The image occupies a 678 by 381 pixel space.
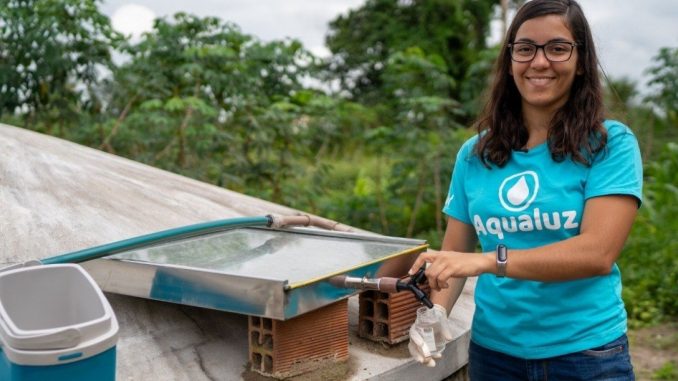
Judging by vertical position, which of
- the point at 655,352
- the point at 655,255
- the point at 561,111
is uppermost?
the point at 561,111

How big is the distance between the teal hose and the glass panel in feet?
0.09

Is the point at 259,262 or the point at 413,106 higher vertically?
the point at 413,106

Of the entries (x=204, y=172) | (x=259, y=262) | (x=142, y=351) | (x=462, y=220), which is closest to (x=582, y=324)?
(x=462, y=220)

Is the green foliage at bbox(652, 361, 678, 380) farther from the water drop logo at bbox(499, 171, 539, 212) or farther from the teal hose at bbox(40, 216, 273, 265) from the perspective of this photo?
the water drop logo at bbox(499, 171, 539, 212)

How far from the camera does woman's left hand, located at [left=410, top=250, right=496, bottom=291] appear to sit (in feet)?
5.07

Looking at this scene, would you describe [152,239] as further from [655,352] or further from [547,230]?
[655,352]

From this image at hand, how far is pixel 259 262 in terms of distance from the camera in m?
1.94

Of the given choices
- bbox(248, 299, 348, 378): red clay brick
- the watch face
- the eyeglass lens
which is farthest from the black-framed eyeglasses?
bbox(248, 299, 348, 378): red clay brick

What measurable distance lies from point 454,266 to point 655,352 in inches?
138

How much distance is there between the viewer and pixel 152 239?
1.96 meters

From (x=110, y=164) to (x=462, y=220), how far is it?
1881 millimetres

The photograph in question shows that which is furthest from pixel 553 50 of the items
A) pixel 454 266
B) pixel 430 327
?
pixel 430 327

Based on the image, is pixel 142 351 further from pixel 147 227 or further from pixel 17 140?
pixel 17 140

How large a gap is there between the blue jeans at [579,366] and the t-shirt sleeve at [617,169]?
340 millimetres
